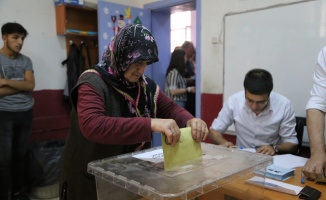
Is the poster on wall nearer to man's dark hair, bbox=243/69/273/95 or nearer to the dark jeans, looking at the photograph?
the dark jeans

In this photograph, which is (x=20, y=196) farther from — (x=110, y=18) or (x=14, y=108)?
(x=110, y=18)

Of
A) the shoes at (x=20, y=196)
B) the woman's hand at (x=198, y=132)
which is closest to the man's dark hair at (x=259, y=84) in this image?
the woman's hand at (x=198, y=132)

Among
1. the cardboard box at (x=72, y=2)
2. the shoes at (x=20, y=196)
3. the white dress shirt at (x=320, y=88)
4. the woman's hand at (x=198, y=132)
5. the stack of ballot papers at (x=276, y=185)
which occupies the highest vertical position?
the cardboard box at (x=72, y=2)

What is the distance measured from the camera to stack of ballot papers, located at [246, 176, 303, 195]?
1081mm

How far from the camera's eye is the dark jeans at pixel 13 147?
8.24 feet

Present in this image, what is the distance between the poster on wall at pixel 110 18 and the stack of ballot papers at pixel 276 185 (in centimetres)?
245

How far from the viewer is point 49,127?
3.11 metres

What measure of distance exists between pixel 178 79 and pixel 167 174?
2741 millimetres

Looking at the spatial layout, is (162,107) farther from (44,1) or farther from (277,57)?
(44,1)

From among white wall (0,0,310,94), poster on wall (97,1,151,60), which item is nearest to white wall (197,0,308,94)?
white wall (0,0,310,94)

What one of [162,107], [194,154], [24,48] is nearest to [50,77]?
[24,48]

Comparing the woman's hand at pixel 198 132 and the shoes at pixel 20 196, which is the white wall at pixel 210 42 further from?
the shoes at pixel 20 196

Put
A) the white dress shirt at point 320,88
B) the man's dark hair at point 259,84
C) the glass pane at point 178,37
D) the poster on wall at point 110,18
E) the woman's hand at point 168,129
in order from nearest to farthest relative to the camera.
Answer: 1. the woman's hand at point 168,129
2. the white dress shirt at point 320,88
3. the man's dark hair at point 259,84
4. the poster on wall at point 110,18
5. the glass pane at point 178,37

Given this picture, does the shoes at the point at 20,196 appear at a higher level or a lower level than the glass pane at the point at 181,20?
lower
